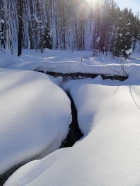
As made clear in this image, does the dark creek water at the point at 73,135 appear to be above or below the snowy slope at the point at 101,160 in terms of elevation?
below

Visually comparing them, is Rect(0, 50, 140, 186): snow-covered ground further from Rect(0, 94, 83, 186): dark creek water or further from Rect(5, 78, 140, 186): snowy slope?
Rect(0, 94, 83, 186): dark creek water

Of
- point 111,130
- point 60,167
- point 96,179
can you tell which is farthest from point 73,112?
point 96,179

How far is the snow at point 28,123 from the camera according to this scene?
8.29 ft

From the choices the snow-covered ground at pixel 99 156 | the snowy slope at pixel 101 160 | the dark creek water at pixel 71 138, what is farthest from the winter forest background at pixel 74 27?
the snowy slope at pixel 101 160

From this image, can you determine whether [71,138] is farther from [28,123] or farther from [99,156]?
[99,156]

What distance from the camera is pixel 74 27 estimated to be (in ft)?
114

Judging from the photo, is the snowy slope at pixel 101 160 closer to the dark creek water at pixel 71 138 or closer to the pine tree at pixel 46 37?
the dark creek water at pixel 71 138

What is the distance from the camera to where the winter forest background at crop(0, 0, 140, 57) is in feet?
68.5

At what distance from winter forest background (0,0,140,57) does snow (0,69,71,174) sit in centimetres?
1436

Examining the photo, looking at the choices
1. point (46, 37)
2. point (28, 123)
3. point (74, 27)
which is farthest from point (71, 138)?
point (74, 27)

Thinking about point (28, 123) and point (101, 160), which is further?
point (28, 123)

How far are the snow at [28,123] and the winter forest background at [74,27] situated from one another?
47.1 feet

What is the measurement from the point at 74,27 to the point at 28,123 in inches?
1367

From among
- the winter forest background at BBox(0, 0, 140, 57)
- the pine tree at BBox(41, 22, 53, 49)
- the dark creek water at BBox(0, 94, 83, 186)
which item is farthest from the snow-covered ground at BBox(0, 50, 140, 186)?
the pine tree at BBox(41, 22, 53, 49)
